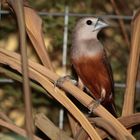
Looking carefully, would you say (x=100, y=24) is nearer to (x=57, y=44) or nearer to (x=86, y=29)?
(x=86, y=29)

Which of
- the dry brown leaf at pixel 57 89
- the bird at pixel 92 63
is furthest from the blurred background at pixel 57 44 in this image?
the dry brown leaf at pixel 57 89

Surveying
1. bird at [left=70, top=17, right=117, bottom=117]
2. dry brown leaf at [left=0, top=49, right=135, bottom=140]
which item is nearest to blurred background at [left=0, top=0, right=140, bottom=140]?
bird at [left=70, top=17, right=117, bottom=117]

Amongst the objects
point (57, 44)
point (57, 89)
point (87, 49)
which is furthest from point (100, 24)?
point (57, 89)

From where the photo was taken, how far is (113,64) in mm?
2166

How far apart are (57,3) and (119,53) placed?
0.38 metres

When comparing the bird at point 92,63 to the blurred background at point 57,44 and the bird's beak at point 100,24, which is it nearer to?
the bird's beak at point 100,24

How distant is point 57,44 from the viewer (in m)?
2.10

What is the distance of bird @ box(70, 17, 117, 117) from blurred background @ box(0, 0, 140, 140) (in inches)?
5.2

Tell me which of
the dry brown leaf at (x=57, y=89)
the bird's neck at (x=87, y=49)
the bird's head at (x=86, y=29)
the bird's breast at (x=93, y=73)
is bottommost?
the dry brown leaf at (x=57, y=89)

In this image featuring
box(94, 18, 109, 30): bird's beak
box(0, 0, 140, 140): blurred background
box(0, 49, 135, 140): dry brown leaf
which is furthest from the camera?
box(0, 0, 140, 140): blurred background

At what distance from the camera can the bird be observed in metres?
1.75

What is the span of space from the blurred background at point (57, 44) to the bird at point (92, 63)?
0.44 feet

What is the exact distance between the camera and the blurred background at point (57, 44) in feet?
6.67

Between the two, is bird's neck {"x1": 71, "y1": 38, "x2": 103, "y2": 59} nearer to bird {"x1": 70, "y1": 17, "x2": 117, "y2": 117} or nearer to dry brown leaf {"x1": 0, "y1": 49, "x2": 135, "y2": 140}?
bird {"x1": 70, "y1": 17, "x2": 117, "y2": 117}
